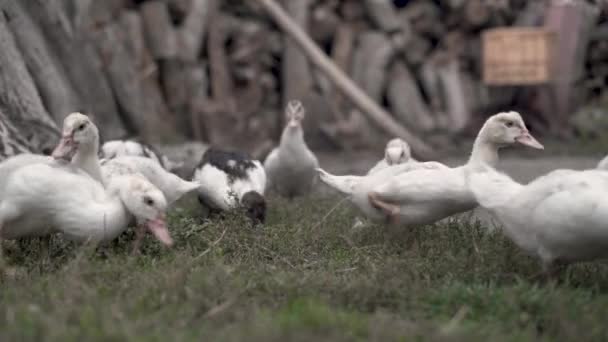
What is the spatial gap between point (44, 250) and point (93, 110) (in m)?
4.65

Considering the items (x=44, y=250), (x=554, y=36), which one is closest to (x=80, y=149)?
(x=44, y=250)

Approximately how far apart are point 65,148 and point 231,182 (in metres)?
1.88

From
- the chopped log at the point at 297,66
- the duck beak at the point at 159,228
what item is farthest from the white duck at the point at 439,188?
the chopped log at the point at 297,66

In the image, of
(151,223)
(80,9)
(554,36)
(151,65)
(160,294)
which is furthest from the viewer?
(554,36)

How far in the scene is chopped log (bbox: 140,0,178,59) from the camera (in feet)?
37.0

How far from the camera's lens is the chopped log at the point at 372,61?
13.1 metres

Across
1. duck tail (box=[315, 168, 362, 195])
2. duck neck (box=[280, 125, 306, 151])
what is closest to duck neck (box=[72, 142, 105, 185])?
duck tail (box=[315, 168, 362, 195])

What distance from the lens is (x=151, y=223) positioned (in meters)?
4.98

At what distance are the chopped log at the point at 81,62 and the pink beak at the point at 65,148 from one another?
324cm

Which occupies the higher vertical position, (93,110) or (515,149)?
(93,110)

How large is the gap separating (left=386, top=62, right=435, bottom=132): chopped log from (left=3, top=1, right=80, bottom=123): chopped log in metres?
6.05

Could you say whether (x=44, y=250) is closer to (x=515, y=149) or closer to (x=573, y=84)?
(x=515, y=149)

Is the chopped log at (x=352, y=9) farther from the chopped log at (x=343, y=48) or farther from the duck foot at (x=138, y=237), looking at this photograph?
the duck foot at (x=138, y=237)

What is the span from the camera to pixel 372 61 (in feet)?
43.0
